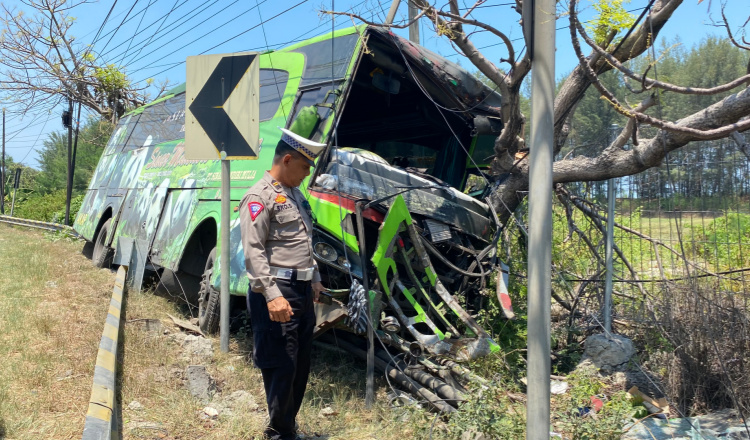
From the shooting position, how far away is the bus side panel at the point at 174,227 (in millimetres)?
6469

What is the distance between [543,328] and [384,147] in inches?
214

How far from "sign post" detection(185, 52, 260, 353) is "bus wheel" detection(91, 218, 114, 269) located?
18.3 ft

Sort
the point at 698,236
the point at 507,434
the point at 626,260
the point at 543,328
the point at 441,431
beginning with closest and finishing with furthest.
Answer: the point at 543,328, the point at 507,434, the point at 441,431, the point at 698,236, the point at 626,260

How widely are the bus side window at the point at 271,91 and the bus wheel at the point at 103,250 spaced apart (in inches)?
192

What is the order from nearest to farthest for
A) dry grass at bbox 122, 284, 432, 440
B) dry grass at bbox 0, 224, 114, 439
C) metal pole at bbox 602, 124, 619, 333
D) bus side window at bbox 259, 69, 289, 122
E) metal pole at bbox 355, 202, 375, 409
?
dry grass at bbox 0, 224, 114, 439, dry grass at bbox 122, 284, 432, 440, metal pole at bbox 355, 202, 375, 409, metal pole at bbox 602, 124, 619, 333, bus side window at bbox 259, 69, 289, 122

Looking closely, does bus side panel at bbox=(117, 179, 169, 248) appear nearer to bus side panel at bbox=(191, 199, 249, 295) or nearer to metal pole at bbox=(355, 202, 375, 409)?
bus side panel at bbox=(191, 199, 249, 295)

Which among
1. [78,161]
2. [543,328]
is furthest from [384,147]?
[78,161]

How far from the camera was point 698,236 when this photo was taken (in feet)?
15.1

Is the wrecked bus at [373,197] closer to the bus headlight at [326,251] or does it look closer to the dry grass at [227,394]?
the bus headlight at [326,251]

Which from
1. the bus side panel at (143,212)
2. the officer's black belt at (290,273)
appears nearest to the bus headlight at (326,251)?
the officer's black belt at (290,273)

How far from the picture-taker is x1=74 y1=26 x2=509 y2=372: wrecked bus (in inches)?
175

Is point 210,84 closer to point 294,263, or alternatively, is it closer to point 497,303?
point 294,263

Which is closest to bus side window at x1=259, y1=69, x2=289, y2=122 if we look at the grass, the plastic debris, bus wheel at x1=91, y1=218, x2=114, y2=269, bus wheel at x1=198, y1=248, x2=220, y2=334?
bus wheel at x1=198, y1=248, x2=220, y2=334

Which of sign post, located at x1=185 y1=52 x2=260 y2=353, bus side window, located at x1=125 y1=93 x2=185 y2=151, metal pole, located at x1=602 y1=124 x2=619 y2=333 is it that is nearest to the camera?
sign post, located at x1=185 y1=52 x2=260 y2=353
